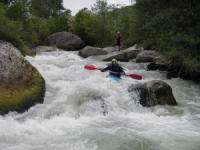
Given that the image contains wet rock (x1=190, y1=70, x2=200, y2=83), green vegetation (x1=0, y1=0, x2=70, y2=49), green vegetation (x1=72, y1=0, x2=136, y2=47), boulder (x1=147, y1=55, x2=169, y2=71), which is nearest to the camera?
wet rock (x1=190, y1=70, x2=200, y2=83)

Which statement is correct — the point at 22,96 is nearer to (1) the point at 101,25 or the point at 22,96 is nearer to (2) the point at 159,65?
(2) the point at 159,65

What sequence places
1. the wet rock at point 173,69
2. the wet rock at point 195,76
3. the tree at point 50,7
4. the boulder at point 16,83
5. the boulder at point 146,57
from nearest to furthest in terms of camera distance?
the boulder at point 16,83
the wet rock at point 195,76
the wet rock at point 173,69
the boulder at point 146,57
the tree at point 50,7

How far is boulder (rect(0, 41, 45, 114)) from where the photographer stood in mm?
11953

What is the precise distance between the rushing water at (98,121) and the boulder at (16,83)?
1.01ft

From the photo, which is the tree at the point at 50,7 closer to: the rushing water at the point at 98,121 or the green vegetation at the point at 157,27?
the green vegetation at the point at 157,27

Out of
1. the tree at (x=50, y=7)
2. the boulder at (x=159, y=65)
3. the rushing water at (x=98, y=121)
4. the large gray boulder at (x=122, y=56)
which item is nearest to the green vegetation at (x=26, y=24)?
the rushing water at (x=98, y=121)

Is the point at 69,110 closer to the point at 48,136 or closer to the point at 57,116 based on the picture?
the point at 57,116

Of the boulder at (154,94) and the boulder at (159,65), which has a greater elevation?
the boulder at (159,65)

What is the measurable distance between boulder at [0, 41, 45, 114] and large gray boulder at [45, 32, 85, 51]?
1993 cm

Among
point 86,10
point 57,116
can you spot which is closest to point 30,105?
point 57,116

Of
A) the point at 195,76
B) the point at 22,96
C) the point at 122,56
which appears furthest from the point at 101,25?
the point at 22,96

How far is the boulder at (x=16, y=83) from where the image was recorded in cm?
1195

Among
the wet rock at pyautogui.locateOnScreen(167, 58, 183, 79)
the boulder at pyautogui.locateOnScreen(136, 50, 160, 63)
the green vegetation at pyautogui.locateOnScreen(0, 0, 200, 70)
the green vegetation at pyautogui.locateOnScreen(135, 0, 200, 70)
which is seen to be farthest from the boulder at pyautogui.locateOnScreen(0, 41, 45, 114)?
the boulder at pyautogui.locateOnScreen(136, 50, 160, 63)

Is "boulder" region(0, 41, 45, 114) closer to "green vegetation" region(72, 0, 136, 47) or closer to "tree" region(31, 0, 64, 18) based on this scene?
"green vegetation" region(72, 0, 136, 47)
